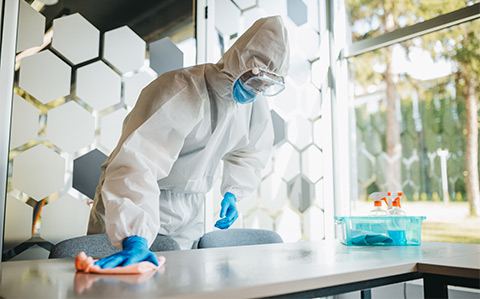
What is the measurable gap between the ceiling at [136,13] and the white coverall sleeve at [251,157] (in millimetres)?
816

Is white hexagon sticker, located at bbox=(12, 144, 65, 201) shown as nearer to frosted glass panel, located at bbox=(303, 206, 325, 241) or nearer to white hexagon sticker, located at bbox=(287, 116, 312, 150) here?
white hexagon sticker, located at bbox=(287, 116, 312, 150)

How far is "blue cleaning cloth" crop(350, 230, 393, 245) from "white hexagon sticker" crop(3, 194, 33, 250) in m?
1.46

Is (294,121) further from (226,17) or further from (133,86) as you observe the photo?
(133,86)

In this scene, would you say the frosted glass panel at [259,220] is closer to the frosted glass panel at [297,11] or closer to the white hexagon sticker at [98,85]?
the white hexagon sticker at [98,85]

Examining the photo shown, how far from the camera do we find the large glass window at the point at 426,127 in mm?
2740

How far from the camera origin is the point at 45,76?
2.02m

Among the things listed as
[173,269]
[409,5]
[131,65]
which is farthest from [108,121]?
[409,5]

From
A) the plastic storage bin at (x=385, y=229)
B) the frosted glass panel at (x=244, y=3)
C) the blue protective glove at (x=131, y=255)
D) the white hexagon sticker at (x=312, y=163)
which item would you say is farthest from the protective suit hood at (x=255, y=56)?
the white hexagon sticker at (x=312, y=163)

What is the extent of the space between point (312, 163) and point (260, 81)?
5.41 feet

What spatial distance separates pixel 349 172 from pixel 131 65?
1.89m

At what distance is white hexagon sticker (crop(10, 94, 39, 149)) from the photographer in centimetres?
192

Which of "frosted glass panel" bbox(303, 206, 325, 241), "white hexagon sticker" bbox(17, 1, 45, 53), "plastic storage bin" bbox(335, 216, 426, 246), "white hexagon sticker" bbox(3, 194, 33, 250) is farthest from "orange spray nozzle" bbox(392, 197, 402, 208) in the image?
"white hexagon sticker" bbox(17, 1, 45, 53)

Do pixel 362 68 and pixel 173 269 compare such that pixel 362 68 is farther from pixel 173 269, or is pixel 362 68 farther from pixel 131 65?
pixel 173 269

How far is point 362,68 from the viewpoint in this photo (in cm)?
329
